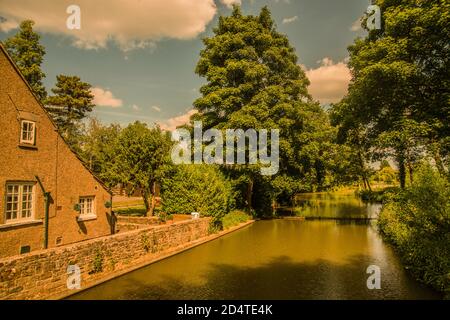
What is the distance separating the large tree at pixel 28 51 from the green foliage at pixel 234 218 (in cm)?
3271

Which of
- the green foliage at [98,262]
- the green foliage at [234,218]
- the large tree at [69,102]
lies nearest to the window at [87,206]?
the green foliage at [98,262]

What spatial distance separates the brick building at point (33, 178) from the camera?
44.8ft

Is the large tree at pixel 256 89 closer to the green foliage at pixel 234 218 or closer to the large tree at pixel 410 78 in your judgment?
the green foliage at pixel 234 218

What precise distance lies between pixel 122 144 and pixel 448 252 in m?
22.4

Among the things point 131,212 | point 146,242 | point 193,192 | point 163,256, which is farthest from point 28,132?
point 131,212

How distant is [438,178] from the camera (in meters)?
13.2

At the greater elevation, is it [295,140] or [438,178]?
[295,140]

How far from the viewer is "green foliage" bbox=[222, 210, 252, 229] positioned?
26.9 metres

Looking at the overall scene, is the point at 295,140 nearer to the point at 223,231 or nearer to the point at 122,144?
the point at 223,231

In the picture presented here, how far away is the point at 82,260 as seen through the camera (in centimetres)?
1179

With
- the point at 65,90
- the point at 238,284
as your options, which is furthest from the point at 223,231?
the point at 65,90

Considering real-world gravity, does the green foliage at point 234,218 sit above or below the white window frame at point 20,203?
below

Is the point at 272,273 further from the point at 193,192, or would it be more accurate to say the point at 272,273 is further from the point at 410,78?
the point at 410,78

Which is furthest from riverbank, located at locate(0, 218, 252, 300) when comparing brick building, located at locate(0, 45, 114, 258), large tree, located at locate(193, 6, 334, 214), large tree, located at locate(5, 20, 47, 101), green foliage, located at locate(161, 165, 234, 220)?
large tree, located at locate(5, 20, 47, 101)
